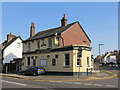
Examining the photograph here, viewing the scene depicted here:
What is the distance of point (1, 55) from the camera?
39.6m

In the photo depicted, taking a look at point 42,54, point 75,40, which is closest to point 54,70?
point 42,54

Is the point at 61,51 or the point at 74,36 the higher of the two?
the point at 74,36

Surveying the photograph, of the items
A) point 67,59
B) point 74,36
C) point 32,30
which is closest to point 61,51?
point 67,59

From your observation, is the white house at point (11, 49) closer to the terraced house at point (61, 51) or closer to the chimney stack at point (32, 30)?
the chimney stack at point (32, 30)

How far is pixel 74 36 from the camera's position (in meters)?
28.8

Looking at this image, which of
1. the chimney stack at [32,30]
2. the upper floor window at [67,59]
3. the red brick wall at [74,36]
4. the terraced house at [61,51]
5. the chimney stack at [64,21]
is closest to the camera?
the terraced house at [61,51]

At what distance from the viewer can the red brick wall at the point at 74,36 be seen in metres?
26.8

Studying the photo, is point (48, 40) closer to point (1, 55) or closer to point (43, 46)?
point (43, 46)

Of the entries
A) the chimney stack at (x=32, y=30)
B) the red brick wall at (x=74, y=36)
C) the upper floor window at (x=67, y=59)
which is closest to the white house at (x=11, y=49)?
the chimney stack at (x=32, y=30)

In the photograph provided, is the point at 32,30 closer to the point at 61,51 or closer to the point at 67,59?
the point at 61,51

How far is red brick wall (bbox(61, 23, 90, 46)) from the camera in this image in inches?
1053

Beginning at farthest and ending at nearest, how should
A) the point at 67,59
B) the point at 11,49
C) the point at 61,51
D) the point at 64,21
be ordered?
the point at 11,49 → the point at 64,21 → the point at 61,51 → the point at 67,59

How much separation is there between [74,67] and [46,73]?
19.2ft

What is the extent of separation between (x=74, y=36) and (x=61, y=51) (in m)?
5.66
